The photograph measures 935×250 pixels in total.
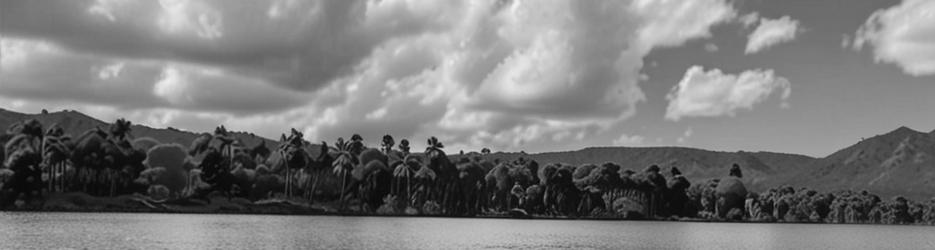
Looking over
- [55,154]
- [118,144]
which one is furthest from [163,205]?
[55,154]

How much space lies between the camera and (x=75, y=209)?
16738 centimetres

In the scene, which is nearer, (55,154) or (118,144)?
(55,154)

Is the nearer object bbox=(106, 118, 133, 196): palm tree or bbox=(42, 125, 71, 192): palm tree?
bbox=(42, 125, 71, 192): palm tree

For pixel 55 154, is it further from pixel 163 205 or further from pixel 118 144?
pixel 163 205

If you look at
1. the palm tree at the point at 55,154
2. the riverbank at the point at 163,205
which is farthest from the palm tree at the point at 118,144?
the palm tree at the point at 55,154

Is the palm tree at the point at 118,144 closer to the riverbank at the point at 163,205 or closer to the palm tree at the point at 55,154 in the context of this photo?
the riverbank at the point at 163,205

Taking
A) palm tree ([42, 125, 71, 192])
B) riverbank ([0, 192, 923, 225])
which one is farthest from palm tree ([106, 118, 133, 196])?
palm tree ([42, 125, 71, 192])

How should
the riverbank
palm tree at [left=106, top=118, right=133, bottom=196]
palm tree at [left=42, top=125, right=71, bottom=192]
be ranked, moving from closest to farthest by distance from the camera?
1. palm tree at [left=42, top=125, right=71, bottom=192]
2. the riverbank
3. palm tree at [left=106, top=118, right=133, bottom=196]

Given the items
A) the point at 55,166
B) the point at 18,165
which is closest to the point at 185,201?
the point at 55,166

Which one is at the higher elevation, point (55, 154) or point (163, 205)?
point (55, 154)

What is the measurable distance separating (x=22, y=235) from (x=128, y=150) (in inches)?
4467

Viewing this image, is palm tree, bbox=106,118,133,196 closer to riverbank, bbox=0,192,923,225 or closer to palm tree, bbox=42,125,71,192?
riverbank, bbox=0,192,923,225

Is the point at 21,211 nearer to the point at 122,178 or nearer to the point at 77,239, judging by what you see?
the point at 122,178

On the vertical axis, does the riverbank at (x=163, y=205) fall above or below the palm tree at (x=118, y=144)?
below
